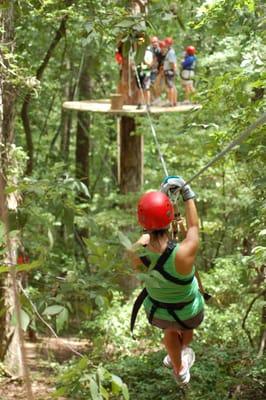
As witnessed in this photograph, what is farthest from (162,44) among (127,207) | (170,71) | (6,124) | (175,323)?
(175,323)

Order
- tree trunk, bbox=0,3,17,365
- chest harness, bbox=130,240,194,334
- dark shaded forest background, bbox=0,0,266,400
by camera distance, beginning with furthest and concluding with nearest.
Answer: tree trunk, bbox=0,3,17,365 → chest harness, bbox=130,240,194,334 → dark shaded forest background, bbox=0,0,266,400

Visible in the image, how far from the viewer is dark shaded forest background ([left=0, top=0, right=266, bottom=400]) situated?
2.63m

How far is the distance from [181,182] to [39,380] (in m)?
5.46

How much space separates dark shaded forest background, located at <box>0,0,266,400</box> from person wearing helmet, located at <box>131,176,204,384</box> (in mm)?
303

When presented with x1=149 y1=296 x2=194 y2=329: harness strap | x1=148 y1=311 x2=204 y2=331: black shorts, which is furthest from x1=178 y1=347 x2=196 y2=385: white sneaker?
x1=149 y1=296 x2=194 y2=329: harness strap

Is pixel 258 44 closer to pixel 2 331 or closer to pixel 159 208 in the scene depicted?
pixel 159 208

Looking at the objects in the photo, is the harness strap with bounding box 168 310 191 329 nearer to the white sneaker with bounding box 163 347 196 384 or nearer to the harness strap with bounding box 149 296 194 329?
the harness strap with bounding box 149 296 194 329

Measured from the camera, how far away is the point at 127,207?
1173 centimetres

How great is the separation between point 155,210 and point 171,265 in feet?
1.40

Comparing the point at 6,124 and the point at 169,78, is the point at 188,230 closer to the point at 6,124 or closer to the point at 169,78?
the point at 6,124

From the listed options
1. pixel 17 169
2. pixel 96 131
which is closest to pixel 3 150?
pixel 17 169

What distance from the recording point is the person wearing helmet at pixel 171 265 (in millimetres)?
3322

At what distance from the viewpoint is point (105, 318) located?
31.3ft

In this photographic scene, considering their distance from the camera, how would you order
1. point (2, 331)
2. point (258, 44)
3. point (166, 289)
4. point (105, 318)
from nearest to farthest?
point (166, 289), point (258, 44), point (2, 331), point (105, 318)
